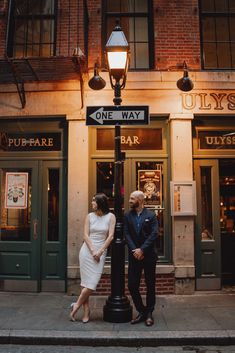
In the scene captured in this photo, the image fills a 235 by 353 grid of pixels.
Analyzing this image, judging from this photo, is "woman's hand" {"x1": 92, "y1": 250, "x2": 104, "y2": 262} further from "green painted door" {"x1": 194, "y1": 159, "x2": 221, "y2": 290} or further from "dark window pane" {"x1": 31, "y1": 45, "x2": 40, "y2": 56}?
"dark window pane" {"x1": 31, "y1": 45, "x2": 40, "y2": 56}

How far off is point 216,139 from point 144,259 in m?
3.70

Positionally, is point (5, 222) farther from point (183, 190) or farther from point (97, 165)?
point (183, 190)

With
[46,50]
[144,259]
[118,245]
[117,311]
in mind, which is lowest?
[117,311]

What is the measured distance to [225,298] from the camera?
26.5 feet

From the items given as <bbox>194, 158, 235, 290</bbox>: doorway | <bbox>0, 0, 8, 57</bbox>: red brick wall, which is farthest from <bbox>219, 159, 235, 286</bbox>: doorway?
<bbox>0, 0, 8, 57</bbox>: red brick wall

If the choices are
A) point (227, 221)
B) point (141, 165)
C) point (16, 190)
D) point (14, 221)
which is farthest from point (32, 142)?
point (227, 221)

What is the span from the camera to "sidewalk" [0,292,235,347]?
19.3 feet

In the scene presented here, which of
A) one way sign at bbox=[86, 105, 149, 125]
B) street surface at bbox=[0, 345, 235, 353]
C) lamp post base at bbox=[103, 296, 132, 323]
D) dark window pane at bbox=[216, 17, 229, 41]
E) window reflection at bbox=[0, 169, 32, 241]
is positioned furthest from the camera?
dark window pane at bbox=[216, 17, 229, 41]

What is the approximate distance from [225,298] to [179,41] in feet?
18.0

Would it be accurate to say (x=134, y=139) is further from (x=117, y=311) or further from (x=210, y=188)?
(x=117, y=311)

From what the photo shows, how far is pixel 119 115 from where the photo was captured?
6.80 m

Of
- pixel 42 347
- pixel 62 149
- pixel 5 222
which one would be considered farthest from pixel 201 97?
pixel 42 347

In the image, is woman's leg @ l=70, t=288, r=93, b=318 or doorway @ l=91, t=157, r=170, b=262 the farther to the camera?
doorway @ l=91, t=157, r=170, b=262

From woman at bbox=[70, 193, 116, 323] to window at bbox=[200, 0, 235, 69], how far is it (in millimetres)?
4611
